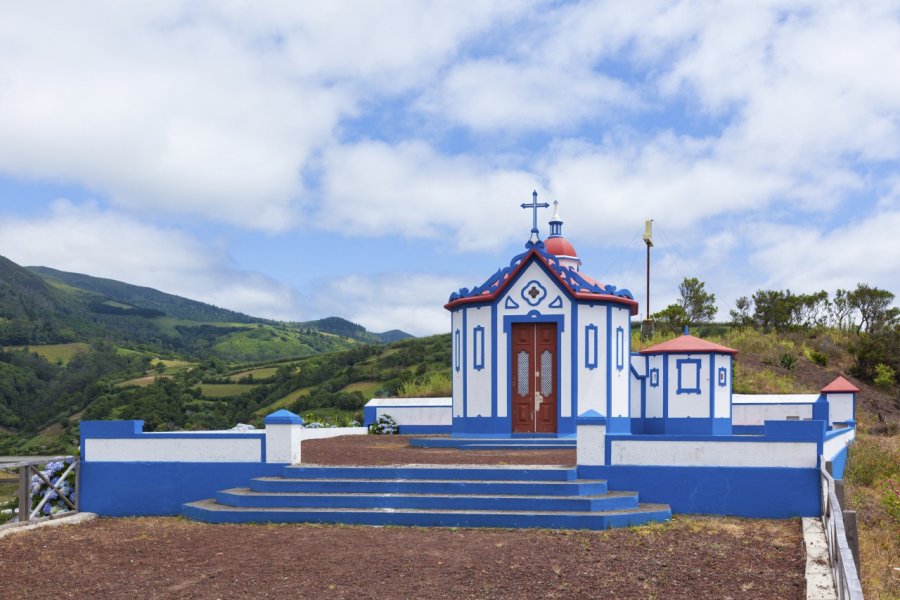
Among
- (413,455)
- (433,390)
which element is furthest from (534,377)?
(433,390)

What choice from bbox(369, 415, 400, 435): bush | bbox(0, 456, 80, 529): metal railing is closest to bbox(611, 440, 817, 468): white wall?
bbox(0, 456, 80, 529): metal railing

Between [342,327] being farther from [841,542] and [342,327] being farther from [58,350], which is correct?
[841,542]

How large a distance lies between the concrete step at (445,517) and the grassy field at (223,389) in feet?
150

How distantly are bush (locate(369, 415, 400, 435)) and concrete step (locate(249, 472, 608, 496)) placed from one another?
35.1 ft

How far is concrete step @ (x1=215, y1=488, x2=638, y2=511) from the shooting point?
11.5 meters

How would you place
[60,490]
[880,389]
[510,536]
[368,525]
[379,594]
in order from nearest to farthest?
[379,594]
[510,536]
[368,525]
[60,490]
[880,389]

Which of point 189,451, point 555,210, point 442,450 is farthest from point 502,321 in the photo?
point 189,451

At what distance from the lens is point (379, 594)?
831 centimetres

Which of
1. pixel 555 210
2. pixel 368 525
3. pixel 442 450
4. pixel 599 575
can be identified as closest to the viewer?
pixel 599 575

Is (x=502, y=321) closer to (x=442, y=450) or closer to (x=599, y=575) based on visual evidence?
(x=442, y=450)

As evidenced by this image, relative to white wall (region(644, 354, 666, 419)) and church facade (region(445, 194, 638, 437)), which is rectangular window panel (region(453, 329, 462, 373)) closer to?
church facade (region(445, 194, 638, 437))

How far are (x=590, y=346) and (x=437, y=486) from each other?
6.91 metres

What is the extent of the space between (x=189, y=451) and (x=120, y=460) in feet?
3.55

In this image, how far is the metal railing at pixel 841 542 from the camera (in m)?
5.83
